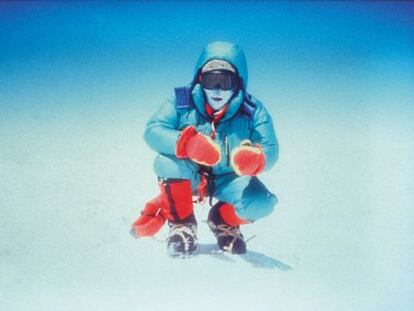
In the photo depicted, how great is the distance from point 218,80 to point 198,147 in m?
0.16

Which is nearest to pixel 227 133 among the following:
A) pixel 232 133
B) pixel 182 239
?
pixel 232 133

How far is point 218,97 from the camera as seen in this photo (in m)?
0.91

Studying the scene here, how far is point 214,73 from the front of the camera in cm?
89

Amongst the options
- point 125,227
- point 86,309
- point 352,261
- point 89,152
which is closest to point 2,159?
point 89,152

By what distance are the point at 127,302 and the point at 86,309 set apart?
8 cm

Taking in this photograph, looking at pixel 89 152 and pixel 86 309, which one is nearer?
pixel 86 309

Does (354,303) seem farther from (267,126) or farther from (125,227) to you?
(125,227)

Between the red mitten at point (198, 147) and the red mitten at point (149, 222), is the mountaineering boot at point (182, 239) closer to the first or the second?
the red mitten at point (149, 222)

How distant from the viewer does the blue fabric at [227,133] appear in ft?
2.95

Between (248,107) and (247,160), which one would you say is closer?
(247,160)

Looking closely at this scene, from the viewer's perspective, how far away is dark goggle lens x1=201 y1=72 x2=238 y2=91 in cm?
89

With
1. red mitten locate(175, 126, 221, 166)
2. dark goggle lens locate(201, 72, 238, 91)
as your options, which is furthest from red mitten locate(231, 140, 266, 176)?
dark goggle lens locate(201, 72, 238, 91)

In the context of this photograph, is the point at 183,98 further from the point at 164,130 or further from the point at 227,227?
the point at 227,227

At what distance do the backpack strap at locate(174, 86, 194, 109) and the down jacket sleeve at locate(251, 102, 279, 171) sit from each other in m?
0.14
